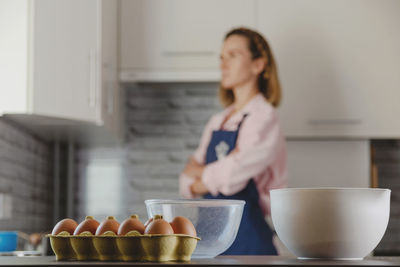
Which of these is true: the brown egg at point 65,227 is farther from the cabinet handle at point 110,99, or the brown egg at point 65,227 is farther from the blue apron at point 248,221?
the cabinet handle at point 110,99

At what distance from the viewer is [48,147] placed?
3316mm

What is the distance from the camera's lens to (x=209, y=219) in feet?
3.78

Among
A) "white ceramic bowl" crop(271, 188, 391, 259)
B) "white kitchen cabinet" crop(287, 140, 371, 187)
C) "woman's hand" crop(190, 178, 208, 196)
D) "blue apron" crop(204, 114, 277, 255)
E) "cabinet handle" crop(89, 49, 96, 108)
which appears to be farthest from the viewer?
"white kitchen cabinet" crop(287, 140, 371, 187)

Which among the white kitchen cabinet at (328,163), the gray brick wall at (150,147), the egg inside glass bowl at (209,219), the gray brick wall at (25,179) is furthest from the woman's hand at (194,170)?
the egg inside glass bowl at (209,219)

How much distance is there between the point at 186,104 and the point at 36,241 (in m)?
1.19

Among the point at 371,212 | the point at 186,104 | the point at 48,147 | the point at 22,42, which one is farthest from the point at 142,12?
the point at 371,212

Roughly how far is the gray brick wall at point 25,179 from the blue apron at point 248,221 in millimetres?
781

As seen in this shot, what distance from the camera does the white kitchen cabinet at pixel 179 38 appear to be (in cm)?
305

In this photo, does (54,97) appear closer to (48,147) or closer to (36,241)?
(36,241)

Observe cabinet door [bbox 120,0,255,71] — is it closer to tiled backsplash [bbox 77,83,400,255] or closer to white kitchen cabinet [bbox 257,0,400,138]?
white kitchen cabinet [bbox 257,0,400,138]

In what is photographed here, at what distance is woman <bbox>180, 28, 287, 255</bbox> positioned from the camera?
2713 millimetres

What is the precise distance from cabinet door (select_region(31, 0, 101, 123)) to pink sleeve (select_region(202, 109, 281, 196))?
1.77 feet

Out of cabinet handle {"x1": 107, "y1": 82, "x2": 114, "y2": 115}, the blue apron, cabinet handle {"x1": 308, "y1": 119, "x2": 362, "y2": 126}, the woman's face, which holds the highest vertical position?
the woman's face

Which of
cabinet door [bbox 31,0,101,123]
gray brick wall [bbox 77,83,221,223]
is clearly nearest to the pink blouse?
gray brick wall [bbox 77,83,221,223]
